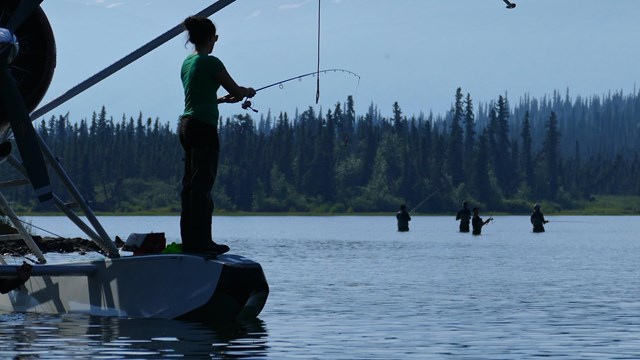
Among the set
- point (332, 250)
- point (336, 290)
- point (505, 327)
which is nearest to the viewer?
point (505, 327)

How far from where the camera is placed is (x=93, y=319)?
62.6 ft

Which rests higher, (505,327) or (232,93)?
(232,93)

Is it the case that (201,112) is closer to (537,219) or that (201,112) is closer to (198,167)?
(198,167)

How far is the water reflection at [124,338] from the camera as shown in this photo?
49.6 ft

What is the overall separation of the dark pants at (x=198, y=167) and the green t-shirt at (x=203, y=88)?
0.12m

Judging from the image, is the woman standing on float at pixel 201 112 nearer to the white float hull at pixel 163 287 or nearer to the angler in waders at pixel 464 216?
the white float hull at pixel 163 287

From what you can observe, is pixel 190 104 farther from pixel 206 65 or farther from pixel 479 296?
pixel 479 296

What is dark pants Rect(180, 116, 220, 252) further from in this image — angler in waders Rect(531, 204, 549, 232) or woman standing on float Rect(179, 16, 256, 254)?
angler in waders Rect(531, 204, 549, 232)

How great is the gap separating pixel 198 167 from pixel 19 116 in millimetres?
2698

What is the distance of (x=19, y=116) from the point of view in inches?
713

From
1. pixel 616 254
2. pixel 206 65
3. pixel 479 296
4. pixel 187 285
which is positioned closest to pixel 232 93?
pixel 206 65

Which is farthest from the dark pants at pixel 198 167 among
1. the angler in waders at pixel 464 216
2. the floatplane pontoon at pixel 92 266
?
the angler in waders at pixel 464 216

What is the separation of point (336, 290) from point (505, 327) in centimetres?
945

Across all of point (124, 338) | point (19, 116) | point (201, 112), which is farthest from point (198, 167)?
point (19, 116)
